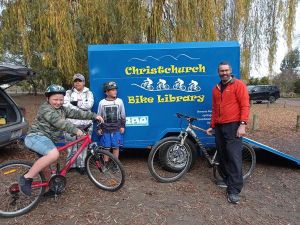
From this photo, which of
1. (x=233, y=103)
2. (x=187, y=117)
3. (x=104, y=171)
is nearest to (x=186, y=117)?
(x=187, y=117)

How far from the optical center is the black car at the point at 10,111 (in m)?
6.16

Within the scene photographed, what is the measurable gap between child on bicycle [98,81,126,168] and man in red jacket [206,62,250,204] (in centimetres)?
164

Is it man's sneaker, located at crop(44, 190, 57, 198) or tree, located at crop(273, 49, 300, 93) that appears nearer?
man's sneaker, located at crop(44, 190, 57, 198)

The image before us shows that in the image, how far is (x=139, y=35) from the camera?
795cm

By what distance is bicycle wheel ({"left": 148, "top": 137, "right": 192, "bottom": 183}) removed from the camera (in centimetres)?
526

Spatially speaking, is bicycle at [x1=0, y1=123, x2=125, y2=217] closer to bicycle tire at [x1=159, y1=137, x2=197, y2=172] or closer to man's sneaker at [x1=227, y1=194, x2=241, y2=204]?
bicycle tire at [x1=159, y1=137, x2=197, y2=172]

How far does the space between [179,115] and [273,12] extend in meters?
6.45

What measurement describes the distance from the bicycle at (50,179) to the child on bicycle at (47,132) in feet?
0.43

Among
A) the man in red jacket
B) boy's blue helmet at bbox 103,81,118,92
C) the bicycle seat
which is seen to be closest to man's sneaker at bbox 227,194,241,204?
the man in red jacket

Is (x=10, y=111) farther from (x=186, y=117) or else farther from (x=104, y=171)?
(x=186, y=117)

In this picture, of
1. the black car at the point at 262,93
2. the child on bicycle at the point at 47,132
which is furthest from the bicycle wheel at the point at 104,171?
the black car at the point at 262,93

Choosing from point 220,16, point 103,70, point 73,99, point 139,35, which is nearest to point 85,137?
point 73,99

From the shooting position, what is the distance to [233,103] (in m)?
4.56

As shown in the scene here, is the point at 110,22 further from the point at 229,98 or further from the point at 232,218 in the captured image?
the point at 232,218
